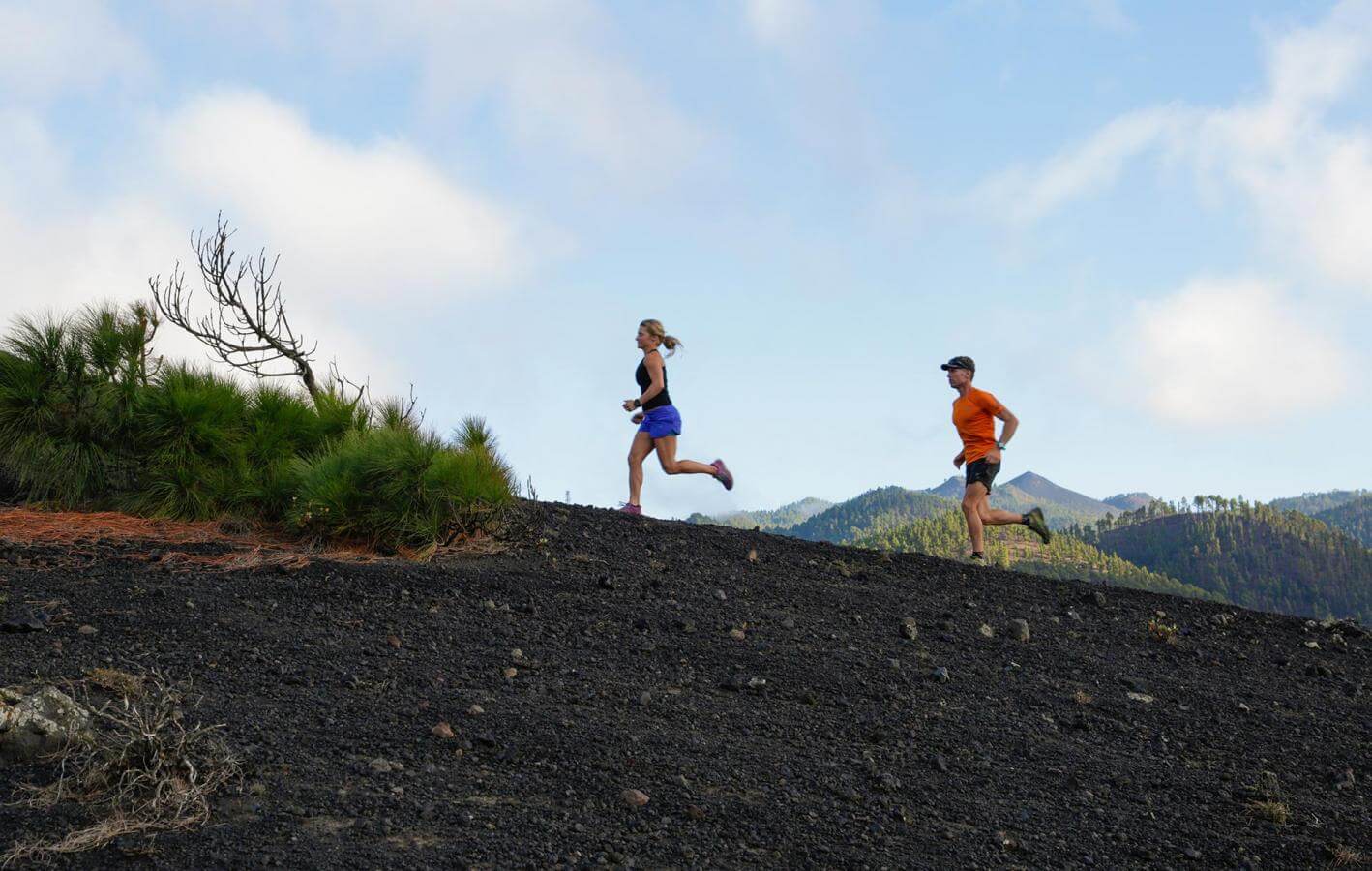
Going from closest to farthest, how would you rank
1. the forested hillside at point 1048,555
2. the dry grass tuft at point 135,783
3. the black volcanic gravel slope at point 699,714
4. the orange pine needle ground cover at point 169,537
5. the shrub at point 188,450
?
the dry grass tuft at point 135,783, the black volcanic gravel slope at point 699,714, the orange pine needle ground cover at point 169,537, the shrub at point 188,450, the forested hillside at point 1048,555

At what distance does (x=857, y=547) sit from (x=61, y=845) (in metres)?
6.53

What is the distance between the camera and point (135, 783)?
3.55m

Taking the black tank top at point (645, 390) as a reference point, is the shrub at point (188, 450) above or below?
below

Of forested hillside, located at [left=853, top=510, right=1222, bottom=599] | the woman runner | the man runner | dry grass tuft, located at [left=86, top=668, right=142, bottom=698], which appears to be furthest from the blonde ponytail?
forested hillside, located at [left=853, top=510, right=1222, bottom=599]

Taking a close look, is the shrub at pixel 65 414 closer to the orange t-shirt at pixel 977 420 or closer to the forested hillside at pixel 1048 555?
the orange t-shirt at pixel 977 420

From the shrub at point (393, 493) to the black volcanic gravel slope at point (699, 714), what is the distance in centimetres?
54

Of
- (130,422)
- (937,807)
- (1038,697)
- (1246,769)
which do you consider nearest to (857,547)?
(1038,697)

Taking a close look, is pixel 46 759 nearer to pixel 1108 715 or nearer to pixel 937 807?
pixel 937 807

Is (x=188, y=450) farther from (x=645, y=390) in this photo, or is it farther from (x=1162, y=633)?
(x=1162, y=633)

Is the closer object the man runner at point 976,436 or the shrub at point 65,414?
the shrub at point 65,414

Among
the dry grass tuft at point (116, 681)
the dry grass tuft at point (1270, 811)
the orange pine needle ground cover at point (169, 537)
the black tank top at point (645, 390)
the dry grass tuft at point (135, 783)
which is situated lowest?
the dry grass tuft at point (1270, 811)

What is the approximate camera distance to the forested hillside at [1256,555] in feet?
445

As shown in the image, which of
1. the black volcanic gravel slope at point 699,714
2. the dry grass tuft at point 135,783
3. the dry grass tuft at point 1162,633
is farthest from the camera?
the dry grass tuft at point 1162,633

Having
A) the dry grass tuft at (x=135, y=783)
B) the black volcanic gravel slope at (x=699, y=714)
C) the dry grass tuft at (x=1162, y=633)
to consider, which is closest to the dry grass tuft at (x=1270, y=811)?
the black volcanic gravel slope at (x=699, y=714)
